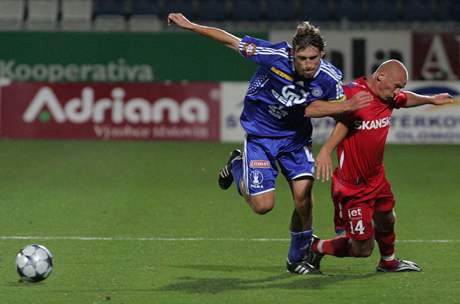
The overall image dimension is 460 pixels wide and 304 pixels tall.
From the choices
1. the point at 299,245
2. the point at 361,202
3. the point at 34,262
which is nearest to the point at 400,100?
the point at 361,202

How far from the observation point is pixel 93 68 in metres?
24.0

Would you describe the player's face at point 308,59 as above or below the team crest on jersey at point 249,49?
below

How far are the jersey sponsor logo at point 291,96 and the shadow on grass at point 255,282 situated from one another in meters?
1.27

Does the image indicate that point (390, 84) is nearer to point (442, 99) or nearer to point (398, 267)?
point (442, 99)

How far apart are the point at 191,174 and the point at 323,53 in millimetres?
7989

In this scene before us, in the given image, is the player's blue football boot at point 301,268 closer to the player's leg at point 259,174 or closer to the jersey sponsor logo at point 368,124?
the player's leg at point 259,174

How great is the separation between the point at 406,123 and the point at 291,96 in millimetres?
12435

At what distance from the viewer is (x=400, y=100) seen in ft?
28.3

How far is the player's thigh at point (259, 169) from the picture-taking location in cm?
867

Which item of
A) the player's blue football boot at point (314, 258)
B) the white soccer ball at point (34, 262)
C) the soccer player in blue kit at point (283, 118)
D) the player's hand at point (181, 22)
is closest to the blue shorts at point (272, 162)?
the soccer player in blue kit at point (283, 118)

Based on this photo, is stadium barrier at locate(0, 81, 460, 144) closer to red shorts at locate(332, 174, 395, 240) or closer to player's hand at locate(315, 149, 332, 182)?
red shorts at locate(332, 174, 395, 240)

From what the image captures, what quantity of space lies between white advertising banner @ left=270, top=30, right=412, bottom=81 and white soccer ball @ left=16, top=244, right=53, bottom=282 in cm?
1638

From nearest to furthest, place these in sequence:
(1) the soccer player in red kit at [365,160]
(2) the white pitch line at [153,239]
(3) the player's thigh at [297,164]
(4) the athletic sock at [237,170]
A: (1) the soccer player in red kit at [365,160] → (3) the player's thigh at [297,164] → (4) the athletic sock at [237,170] → (2) the white pitch line at [153,239]

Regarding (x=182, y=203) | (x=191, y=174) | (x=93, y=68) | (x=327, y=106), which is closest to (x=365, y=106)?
(x=327, y=106)
